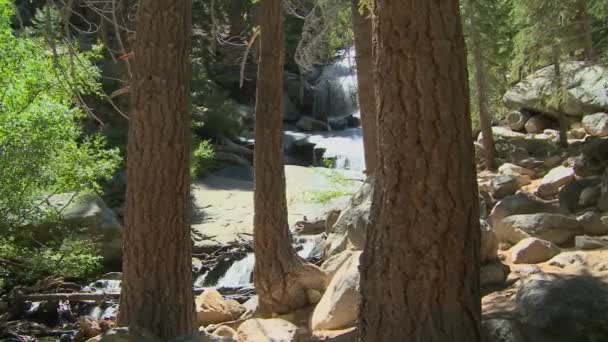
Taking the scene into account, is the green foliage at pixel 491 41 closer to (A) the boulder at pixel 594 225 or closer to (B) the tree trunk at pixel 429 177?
(A) the boulder at pixel 594 225

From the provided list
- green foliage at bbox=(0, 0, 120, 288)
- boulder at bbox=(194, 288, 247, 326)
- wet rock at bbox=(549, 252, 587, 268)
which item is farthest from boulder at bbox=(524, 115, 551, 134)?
wet rock at bbox=(549, 252, 587, 268)

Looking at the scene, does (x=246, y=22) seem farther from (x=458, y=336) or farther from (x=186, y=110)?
(x=458, y=336)

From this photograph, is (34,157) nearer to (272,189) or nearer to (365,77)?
(272,189)

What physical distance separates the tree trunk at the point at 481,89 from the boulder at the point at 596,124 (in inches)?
114

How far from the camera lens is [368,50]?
10.6 m

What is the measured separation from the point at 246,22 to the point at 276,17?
1910 cm

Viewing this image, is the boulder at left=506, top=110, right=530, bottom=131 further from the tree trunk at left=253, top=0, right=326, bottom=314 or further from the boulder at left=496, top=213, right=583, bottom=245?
the tree trunk at left=253, top=0, right=326, bottom=314

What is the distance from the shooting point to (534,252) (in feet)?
24.4

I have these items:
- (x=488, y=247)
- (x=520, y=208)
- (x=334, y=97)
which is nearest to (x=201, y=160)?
(x=334, y=97)

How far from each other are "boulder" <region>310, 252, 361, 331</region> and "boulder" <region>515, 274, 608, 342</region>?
264cm

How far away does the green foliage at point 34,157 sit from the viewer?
10.5m

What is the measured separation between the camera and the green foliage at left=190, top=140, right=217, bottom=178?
729 inches

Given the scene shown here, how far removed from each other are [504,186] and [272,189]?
7.47m

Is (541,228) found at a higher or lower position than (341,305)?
higher
